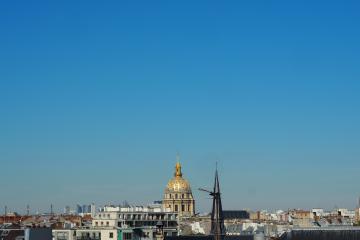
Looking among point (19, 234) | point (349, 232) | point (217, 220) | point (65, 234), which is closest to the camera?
point (217, 220)

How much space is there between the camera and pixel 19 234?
4392 inches

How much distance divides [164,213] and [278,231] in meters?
27.4

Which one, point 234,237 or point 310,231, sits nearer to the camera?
point 310,231

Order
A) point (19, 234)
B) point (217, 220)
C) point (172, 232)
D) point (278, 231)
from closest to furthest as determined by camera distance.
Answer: point (217, 220)
point (19, 234)
point (172, 232)
point (278, 231)

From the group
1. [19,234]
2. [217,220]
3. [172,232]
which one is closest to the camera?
[217,220]

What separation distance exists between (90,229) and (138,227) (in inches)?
399

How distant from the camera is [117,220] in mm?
130250

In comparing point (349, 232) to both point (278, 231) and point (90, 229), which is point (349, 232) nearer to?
point (90, 229)

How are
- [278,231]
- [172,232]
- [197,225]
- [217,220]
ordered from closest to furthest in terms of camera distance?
[217,220] → [172,232] → [278,231] → [197,225]

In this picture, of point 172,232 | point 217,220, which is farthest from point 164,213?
point 217,220

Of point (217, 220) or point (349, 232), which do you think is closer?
point (217, 220)

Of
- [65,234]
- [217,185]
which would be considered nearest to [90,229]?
[65,234]

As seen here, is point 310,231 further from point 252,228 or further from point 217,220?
point 252,228

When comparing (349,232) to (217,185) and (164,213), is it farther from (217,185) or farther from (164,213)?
(164,213)
